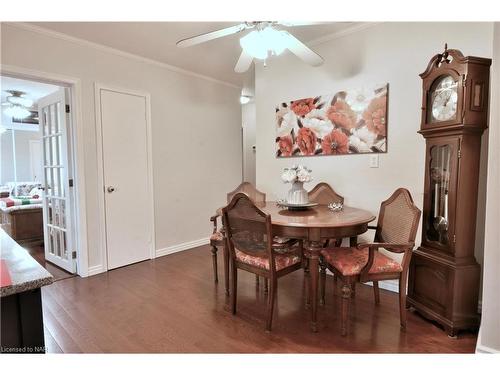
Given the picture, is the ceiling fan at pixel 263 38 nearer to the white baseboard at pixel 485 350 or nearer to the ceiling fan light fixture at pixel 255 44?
the ceiling fan light fixture at pixel 255 44

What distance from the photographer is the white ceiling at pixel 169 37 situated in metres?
2.68

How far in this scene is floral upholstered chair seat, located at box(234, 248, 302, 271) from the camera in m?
2.08

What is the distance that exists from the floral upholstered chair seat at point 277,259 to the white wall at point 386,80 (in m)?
1.03

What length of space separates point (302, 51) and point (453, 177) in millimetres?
1334

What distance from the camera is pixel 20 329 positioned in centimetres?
96

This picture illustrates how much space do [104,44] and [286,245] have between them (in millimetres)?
2721

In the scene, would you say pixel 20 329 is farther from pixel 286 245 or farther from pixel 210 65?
pixel 210 65

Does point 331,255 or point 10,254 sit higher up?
point 10,254

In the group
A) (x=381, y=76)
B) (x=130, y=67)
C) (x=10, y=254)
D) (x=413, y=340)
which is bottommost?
(x=413, y=340)

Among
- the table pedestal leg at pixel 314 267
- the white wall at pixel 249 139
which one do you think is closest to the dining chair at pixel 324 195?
the table pedestal leg at pixel 314 267

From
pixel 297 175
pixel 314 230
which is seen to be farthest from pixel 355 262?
pixel 297 175

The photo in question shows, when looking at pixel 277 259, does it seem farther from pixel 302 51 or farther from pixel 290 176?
pixel 302 51

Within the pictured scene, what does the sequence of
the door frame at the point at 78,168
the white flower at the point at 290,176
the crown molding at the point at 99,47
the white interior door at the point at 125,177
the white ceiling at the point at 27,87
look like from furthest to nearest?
1. the white ceiling at the point at 27,87
2. the white interior door at the point at 125,177
3. the door frame at the point at 78,168
4. the crown molding at the point at 99,47
5. the white flower at the point at 290,176
